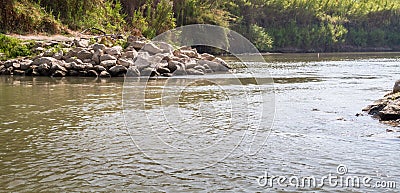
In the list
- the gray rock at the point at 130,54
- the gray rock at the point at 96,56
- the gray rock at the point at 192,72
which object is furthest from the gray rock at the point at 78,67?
the gray rock at the point at 192,72

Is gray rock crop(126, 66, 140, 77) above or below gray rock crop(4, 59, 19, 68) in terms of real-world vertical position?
below

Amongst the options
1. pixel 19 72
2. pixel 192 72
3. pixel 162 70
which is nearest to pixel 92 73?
pixel 162 70

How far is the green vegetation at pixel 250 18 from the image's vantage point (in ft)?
115

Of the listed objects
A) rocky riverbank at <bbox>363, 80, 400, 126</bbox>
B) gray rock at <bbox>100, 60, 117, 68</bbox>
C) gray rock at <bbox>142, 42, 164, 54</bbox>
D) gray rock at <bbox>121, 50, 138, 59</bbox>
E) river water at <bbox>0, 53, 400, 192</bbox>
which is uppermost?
gray rock at <bbox>142, 42, 164, 54</bbox>

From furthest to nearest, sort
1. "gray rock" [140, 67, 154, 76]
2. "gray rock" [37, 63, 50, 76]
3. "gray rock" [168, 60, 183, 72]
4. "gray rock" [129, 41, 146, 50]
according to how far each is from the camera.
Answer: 1. "gray rock" [129, 41, 146, 50]
2. "gray rock" [168, 60, 183, 72]
3. "gray rock" [140, 67, 154, 76]
4. "gray rock" [37, 63, 50, 76]

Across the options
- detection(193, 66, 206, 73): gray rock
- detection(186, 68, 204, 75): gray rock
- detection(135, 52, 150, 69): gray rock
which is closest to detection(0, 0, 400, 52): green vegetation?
detection(135, 52, 150, 69): gray rock

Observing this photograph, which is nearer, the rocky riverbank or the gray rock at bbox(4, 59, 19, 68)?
the rocky riverbank

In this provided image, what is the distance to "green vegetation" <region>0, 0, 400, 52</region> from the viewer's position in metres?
35.0

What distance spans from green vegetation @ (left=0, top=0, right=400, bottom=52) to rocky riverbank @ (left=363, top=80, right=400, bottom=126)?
1004 inches

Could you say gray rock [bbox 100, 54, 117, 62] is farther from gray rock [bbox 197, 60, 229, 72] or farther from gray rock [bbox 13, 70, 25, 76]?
gray rock [bbox 197, 60, 229, 72]

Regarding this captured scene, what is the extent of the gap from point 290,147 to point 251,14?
65822 millimetres

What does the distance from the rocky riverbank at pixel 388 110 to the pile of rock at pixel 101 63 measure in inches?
547

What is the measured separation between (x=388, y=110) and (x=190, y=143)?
503 cm

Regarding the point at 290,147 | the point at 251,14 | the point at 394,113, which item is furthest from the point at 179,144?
the point at 251,14
